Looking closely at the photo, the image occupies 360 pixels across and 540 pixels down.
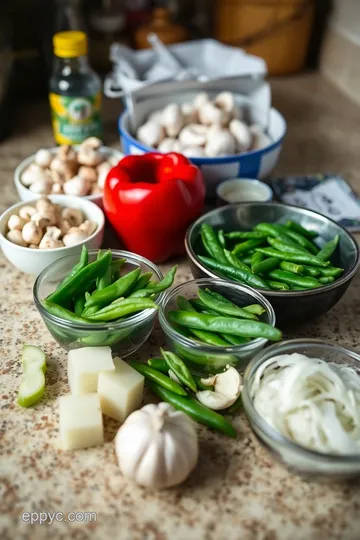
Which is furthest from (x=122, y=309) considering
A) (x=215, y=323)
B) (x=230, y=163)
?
(x=230, y=163)

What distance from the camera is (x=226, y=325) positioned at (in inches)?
35.3

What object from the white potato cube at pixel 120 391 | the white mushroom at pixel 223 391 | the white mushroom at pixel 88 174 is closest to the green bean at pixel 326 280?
the white mushroom at pixel 223 391

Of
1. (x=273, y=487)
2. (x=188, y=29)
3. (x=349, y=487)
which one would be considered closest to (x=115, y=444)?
(x=273, y=487)

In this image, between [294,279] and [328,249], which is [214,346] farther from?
[328,249]

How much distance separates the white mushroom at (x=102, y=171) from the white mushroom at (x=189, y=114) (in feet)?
0.89

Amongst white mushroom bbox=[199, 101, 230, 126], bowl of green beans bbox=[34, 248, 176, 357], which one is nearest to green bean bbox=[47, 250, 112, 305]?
bowl of green beans bbox=[34, 248, 176, 357]

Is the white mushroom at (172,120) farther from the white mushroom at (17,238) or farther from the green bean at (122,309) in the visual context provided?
the green bean at (122,309)

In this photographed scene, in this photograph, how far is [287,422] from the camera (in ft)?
2.51

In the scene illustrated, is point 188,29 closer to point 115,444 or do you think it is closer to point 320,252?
point 320,252

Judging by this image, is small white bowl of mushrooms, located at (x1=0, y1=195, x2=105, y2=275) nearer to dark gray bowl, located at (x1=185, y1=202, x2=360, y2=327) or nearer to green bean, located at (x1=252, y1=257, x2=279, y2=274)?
dark gray bowl, located at (x1=185, y1=202, x2=360, y2=327)

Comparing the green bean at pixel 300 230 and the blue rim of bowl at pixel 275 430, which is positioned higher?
the blue rim of bowl at pixel 275 430

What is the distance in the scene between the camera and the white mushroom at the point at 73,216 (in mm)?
1176

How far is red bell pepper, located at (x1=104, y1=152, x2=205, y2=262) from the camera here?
113 centimetres

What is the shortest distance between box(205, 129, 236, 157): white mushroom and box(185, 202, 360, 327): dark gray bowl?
0.73ft
